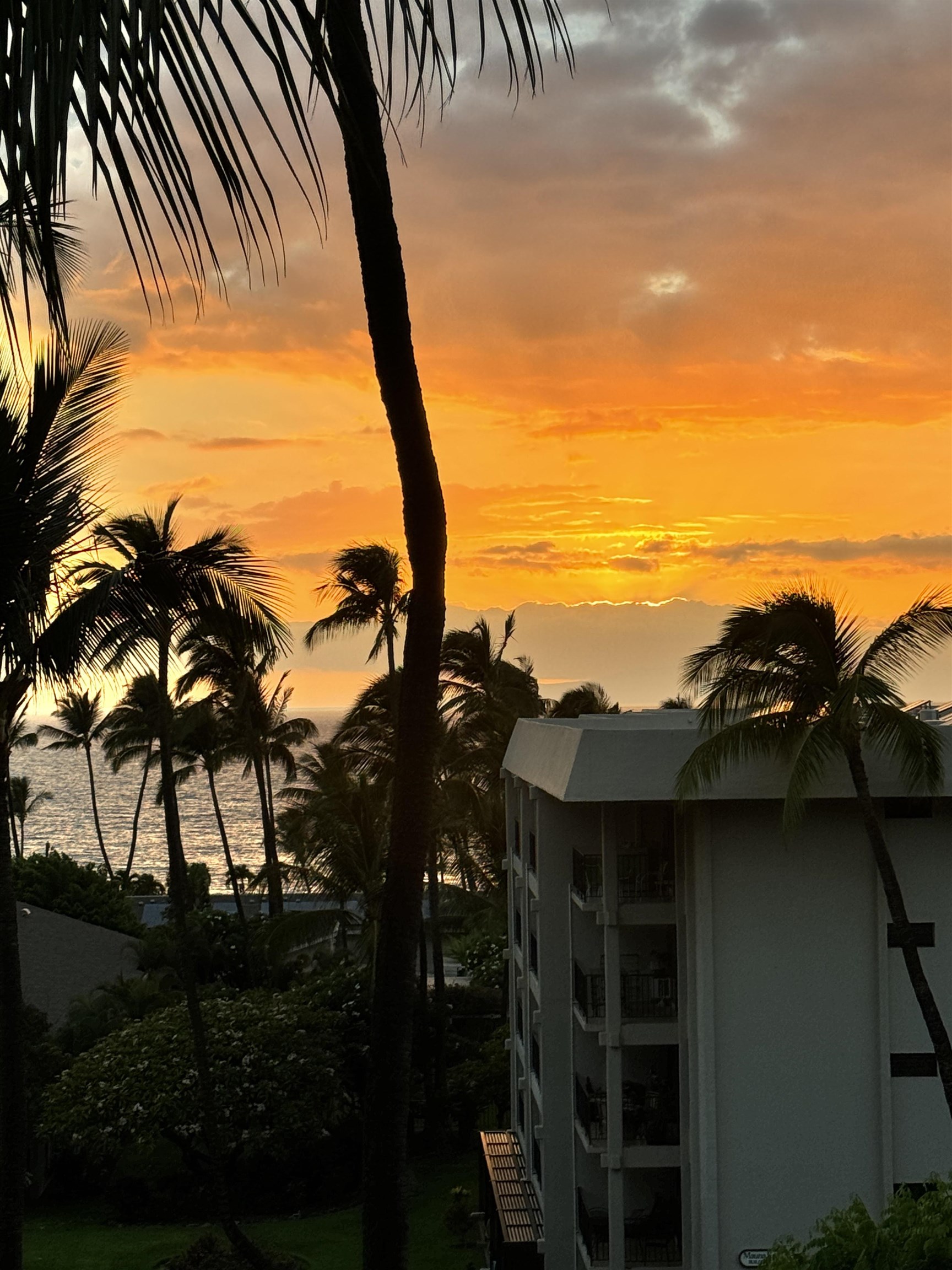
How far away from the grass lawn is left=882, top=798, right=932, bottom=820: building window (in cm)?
1394

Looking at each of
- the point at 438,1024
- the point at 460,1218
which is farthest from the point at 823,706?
the point at 438,1024

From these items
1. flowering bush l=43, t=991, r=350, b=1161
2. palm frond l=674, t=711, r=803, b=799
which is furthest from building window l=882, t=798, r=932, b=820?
flowering bush l=43, t=991, r=350, b=1161

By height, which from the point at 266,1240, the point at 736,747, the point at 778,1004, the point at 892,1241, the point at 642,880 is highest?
the point at 736,747

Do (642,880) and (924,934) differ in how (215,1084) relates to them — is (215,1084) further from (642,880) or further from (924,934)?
(924,934)

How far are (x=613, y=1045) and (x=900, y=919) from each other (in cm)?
484

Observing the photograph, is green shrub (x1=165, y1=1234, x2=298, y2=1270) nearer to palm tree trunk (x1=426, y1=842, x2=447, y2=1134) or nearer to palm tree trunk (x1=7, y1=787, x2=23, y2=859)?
palm tree trunk (x1=7, y1=787, x2=23, y2=859)

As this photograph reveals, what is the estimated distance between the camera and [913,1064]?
19.2 meters

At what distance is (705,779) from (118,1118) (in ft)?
60.0

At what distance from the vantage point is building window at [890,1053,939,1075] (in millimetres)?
19219

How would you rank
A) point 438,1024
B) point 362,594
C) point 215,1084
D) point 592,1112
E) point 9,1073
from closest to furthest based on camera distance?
1. point 9,1073
2. point 592,1112
3. point 215,1084
4. point 438,1024
5. point 362,594

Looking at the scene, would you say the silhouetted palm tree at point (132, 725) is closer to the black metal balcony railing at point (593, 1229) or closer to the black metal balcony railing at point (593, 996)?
→ the black metal balcony railing at point (593, 996)

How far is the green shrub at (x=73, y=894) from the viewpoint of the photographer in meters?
49.2

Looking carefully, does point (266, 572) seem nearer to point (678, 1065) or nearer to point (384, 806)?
point (678, 1065)

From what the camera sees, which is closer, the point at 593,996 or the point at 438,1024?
the point at 593,996
